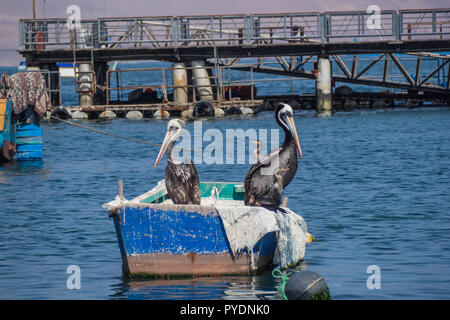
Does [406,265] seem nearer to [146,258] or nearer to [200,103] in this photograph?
[146,258]

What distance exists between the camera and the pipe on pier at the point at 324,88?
1730 inches

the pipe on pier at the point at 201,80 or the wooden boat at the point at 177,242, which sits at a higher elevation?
the pipe on pier at the point at 201,80

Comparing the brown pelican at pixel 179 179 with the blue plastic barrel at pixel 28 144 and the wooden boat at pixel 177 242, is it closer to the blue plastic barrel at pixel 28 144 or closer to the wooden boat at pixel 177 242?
the wooden boat at pixel 177 242

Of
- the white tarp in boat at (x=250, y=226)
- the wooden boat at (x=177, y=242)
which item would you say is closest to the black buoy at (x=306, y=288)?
the white tarp in boat at (x=250, y=226)

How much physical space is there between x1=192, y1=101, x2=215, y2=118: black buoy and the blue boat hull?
30466mm

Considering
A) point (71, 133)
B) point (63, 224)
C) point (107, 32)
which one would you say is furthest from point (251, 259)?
point (107, 32)

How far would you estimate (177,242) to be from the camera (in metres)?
11.9

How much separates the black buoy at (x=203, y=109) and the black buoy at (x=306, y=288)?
32.5 m

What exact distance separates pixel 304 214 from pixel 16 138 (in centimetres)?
1447

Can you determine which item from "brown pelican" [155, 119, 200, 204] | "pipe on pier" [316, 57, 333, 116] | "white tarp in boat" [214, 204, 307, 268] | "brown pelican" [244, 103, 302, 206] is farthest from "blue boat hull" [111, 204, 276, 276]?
"pipe on pier" [316, 57, 333, 116]

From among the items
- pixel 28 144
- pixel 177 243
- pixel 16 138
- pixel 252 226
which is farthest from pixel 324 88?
pixel 177 243

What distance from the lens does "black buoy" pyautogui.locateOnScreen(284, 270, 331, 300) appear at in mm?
10141

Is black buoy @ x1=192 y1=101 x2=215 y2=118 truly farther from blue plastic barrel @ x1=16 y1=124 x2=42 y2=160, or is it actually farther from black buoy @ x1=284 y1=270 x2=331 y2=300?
black buoy @ x1=284 y1=270 x2=331 y2=300

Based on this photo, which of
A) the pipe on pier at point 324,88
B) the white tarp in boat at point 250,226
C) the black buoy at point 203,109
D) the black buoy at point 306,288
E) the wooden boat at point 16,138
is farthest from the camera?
the pipe on pier at point 324,88
